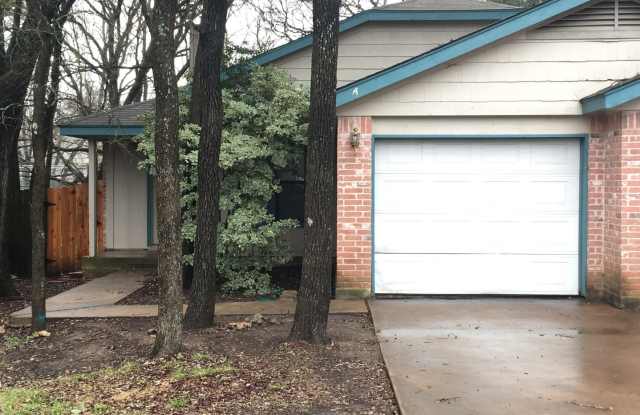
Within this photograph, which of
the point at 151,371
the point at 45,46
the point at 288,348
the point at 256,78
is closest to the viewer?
the point at 151,371

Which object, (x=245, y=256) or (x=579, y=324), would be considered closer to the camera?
(x=579, y=324)

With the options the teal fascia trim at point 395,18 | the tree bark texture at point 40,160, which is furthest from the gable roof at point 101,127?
the tree bark texture at point 40,160

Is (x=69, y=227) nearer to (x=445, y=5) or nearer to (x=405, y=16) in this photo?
(x=405, y=16)

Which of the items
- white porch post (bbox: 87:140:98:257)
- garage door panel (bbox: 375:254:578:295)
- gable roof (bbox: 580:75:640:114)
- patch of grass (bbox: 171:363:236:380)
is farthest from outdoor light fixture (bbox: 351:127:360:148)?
white porch post (bbox: 87:140:98:257)

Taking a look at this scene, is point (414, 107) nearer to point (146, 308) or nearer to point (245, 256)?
point (245, 256)

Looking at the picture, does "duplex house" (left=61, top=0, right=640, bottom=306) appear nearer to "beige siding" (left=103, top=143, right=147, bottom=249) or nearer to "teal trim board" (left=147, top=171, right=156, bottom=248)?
"teal trim board" (left=147, top=171, right=156, bottom=248)

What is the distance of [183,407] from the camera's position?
17.0ft

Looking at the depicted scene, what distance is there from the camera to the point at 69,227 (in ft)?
46.1

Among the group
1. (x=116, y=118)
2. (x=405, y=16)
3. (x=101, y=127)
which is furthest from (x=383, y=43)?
(x=101, y=127)

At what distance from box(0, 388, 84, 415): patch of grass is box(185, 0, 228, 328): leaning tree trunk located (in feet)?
7.80

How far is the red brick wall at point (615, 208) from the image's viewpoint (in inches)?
350

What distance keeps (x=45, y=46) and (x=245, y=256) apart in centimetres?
408

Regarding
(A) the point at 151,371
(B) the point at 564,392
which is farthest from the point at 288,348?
(B) the point at 564,392

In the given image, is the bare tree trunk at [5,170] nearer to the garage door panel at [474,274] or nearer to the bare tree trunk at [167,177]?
the bare tree trunk at [167,177]
